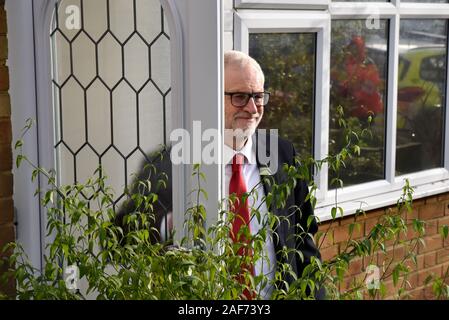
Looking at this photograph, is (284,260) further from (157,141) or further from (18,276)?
(18,276)

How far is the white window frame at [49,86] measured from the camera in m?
2.86

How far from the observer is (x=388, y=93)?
16.4 ft

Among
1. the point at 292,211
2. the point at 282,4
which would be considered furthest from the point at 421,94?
the point at 292,211

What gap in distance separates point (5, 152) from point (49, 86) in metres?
0.28

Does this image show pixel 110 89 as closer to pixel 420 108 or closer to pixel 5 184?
pixel 5 184

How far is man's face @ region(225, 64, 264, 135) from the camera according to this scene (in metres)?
3.36

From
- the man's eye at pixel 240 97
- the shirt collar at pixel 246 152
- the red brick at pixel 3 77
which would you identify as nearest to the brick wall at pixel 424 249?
the shirt collar at pixel 246 152

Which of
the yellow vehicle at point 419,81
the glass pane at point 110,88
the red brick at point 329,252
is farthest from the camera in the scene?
the yellow vehicle at point 419,81

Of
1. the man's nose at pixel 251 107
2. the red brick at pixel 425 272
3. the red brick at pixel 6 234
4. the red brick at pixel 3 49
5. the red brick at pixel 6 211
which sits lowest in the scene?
the red brick at pixel 425 272

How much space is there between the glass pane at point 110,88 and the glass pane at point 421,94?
7.43ft

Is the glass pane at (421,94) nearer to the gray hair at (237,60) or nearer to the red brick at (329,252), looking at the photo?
the red brick at (329,252)

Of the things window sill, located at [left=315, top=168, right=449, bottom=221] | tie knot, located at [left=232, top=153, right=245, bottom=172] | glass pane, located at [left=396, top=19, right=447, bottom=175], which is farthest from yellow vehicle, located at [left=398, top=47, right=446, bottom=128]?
tie knot, located at [left=232, top=153, right=245, bottom=172]
